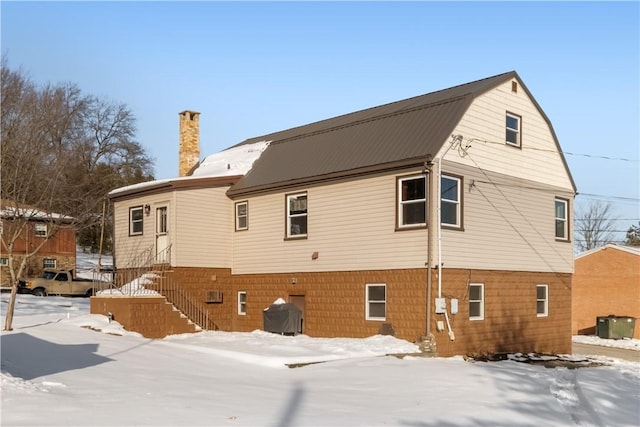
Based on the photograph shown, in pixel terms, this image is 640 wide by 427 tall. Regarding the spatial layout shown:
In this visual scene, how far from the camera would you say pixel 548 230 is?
23.5m

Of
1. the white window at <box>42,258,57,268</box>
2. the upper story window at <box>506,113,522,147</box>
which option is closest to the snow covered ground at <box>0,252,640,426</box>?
the upper story window at <box>506,113,522,147</box>

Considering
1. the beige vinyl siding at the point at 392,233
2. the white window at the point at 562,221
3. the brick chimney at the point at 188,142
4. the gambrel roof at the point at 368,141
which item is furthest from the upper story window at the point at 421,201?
the brick chimney at the point at 188,142

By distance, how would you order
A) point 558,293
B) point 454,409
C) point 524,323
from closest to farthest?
point 454,409 < point 524,323 < point 558,293

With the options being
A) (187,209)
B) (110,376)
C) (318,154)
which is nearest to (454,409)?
(110,376)

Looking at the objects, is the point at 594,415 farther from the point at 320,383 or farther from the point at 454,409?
the point at 320,383

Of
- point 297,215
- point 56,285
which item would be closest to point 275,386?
point 297,215

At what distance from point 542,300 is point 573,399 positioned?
36.6ft

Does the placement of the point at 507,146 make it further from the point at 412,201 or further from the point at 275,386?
the point at 275,386

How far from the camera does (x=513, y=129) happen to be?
22.5 m

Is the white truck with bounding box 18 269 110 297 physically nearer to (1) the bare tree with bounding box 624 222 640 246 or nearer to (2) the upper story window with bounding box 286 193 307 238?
(2) the upper story window with bounding box 286 193 307 238

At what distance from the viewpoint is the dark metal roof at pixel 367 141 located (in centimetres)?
2019

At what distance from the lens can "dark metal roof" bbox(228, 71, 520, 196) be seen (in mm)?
20188

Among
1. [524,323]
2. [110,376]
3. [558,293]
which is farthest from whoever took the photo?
[558,293]

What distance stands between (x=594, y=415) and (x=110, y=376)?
8531mm
